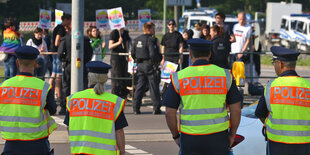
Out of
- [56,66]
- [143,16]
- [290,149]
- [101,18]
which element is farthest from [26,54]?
[143,16]

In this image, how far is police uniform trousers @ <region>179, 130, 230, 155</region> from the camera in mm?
5688

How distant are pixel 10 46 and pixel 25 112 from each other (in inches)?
347

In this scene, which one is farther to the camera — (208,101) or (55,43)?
(55,43)

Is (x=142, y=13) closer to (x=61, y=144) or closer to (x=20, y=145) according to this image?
(x=61, y=144)

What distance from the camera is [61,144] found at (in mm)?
10273

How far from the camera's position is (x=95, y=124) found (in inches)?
220

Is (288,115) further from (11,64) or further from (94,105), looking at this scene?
(11,64)

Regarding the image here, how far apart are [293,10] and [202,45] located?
46.3m

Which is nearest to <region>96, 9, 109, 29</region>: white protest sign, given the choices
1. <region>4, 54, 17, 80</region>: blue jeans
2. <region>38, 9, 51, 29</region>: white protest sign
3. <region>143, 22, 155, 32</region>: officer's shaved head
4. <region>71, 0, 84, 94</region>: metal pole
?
<region>38, 9, 51, 29</region>: white protest sign

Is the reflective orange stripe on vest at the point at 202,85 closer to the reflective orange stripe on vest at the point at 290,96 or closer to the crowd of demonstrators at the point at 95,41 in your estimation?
the reflective orange stripe on vest at the point at 290,96

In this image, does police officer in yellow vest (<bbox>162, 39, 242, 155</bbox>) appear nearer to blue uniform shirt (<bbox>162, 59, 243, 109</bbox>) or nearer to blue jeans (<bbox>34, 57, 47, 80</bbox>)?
blue uniform shirt (<bbox>162, 59, 243, 109</bbox>)

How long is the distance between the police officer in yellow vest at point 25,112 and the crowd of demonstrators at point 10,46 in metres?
8.45

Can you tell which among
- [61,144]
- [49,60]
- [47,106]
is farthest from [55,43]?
[47,106]

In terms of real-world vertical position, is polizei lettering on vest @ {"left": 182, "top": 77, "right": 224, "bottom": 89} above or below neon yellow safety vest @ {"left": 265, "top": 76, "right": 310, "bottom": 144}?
above
